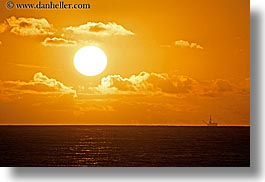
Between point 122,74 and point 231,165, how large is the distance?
0.98 meters

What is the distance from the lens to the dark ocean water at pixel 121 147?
13.2ft

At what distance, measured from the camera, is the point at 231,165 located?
4059 mm

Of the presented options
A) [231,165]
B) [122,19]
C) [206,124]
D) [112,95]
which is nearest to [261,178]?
[231,165]

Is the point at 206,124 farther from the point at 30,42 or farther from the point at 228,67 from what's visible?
the point at 30,42

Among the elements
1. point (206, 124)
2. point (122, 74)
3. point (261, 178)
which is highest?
point (122, 74)

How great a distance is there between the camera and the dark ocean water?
402cm

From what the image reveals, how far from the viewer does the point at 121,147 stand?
4.05 meters

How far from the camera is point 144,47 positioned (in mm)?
4137

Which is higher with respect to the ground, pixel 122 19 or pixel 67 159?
pixel 122 19

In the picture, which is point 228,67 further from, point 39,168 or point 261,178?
point 39,168

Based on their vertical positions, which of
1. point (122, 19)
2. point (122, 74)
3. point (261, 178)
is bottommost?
point (261, 178)

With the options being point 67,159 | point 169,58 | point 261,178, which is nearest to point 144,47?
point 169,58

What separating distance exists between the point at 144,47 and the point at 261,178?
47.9 inches

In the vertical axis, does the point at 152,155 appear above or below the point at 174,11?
below
